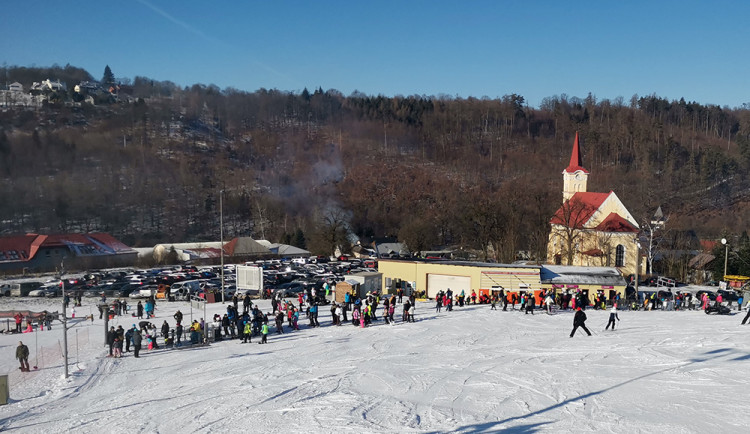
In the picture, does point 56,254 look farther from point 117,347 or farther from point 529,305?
point 529,305

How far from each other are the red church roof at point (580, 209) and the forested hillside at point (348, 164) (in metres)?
3.74

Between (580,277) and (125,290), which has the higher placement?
(580,277)

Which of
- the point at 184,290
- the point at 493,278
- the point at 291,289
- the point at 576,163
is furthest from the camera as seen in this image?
the point at 576,163

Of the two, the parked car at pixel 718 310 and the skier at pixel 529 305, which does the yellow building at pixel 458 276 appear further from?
the parked car at pixel 718 310

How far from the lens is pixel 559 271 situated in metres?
33.2

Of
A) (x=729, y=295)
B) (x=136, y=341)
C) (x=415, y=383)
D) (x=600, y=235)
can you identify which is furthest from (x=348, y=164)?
(x=415, y=383)

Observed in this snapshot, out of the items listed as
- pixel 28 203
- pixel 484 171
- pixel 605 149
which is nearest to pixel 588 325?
pixel 28 203

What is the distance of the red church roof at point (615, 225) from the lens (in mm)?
50656

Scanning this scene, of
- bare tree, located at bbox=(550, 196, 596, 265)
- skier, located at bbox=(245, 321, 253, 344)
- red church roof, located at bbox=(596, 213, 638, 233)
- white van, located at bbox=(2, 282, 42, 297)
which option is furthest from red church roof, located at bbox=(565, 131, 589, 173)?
white van, located at bbox=(2, 282, 42, 297)

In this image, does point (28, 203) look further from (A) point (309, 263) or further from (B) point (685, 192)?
(B) point (685, 192)

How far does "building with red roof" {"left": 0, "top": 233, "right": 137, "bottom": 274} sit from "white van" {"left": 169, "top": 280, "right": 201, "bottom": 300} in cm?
2250

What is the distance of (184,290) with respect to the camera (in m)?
36.3

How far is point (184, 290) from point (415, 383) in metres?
25.8

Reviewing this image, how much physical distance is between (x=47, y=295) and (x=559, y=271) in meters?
31.8
